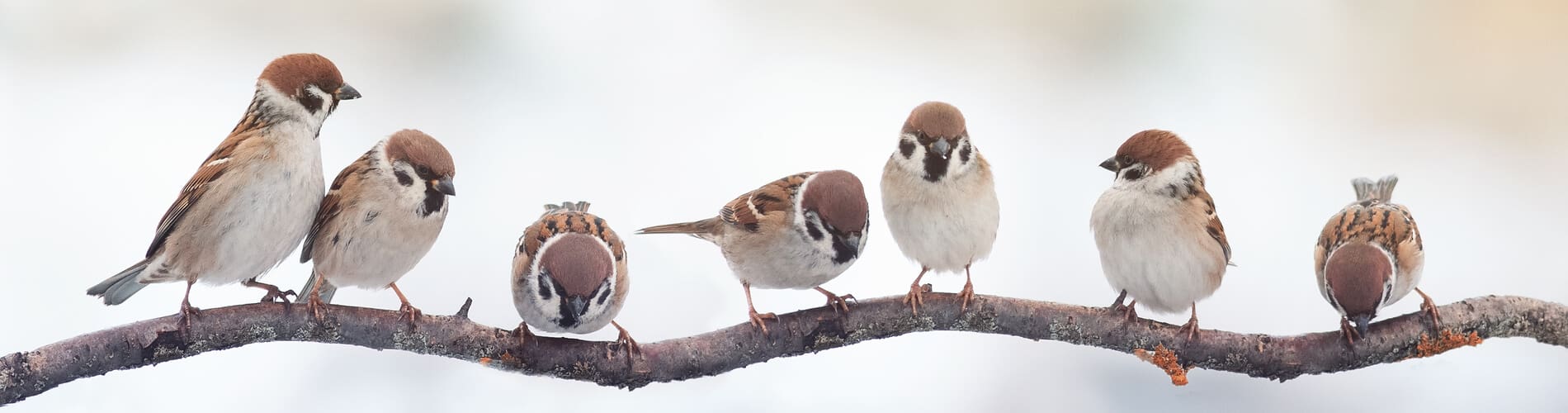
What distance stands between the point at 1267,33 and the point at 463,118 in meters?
2.00

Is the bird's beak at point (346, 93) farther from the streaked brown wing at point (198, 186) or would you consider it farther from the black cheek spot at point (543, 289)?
the black cheek spot at point (543, 289)

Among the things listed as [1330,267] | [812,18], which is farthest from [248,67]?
[1330,267]

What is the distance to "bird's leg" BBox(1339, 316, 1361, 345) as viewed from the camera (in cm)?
206

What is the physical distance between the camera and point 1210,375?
96.7 inches

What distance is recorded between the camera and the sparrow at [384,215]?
1.76 metres

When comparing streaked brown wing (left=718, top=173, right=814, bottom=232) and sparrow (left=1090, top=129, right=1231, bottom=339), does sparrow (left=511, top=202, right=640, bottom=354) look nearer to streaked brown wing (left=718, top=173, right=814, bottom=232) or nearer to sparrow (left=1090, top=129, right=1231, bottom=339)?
streaked brown wing (left=718, top=173, right=814, bottom=232)

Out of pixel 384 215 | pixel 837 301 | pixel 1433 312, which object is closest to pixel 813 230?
pixel 837 301

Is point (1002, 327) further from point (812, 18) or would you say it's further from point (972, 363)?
point (812, 18)

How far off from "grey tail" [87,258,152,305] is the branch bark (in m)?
0.09

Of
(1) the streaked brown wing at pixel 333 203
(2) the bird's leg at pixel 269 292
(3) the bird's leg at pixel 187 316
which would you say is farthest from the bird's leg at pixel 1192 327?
(3) the bird's leg at pixel 187 316

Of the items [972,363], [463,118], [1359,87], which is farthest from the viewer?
[1359,87]

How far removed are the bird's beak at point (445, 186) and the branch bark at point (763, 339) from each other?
236mm

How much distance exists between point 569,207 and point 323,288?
488 millimetres

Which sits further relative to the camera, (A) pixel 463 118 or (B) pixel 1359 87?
(B) pixel 1359 87
